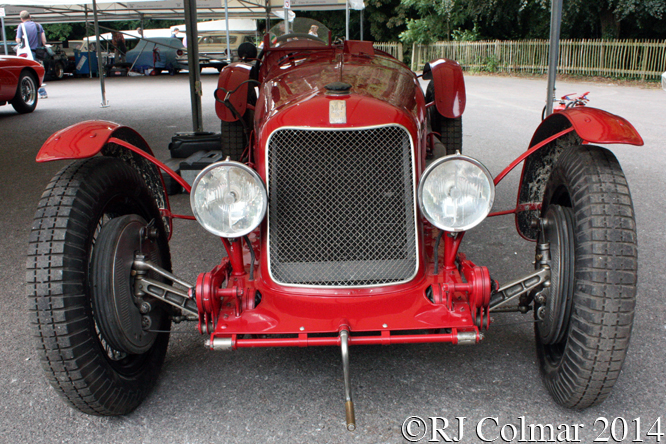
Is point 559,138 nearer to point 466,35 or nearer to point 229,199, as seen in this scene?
point 229,199

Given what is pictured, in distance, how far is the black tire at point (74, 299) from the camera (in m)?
1.99

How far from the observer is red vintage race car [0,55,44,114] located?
33.4 ft

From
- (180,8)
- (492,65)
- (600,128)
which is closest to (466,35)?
(492,65)

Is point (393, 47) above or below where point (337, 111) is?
above

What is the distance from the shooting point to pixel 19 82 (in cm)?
1080

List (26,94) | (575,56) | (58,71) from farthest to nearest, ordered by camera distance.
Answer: (58,71), (575,56), (26,94)

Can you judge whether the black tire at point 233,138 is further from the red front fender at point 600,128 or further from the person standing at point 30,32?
the person standing at point 30,32

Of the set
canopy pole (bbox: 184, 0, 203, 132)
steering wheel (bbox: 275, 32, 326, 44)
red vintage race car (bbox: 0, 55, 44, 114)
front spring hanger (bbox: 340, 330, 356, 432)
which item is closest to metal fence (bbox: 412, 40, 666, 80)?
red vintage race car (bbox: 0, 55, 44, 114)

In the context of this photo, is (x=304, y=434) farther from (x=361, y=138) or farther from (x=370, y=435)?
(x=361, y=138)

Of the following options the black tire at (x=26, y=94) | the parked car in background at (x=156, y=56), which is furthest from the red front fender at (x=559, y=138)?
the parked car in background at (x=156, y=56)

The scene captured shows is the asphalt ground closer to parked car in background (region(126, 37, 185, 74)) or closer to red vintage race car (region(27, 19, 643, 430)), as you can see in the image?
red vintage race car (region(27, 19, 643, 430))

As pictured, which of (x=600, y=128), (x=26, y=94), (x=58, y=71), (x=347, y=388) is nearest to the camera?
(x=347, y=388)

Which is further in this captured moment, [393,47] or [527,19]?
[393,47]

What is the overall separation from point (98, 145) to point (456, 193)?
4.71ft
